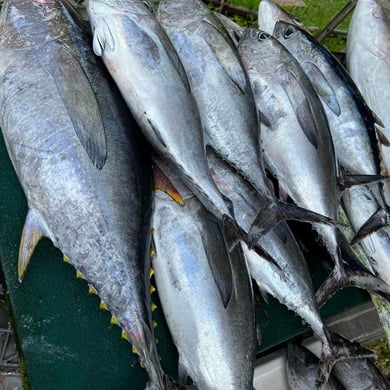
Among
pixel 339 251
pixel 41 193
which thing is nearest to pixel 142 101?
pixel 41 193

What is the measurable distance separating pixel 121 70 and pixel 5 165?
690 millimetres

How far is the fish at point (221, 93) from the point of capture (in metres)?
1.92

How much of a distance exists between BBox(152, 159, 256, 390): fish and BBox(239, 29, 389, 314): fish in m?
0.43

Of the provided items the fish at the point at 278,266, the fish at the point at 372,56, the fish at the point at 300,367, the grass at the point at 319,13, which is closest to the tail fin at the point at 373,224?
the fish at the point at 278,266

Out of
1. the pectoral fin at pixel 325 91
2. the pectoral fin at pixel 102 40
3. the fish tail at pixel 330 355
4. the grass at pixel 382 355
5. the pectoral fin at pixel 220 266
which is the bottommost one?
the grass at pixel 382 355

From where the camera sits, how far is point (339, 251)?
2.04 meters

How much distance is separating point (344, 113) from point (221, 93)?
759mm

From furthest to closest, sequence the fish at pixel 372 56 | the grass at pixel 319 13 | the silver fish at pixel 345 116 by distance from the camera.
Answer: the grass at pixel 319 13
the fish at pixel 372 56
the silver fish at pixel 345 116

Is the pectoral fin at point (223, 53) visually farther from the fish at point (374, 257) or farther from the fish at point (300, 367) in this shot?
the fish at point (300, 367)

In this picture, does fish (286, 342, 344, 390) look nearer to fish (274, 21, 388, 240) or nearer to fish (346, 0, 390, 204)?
fish (274, 21, 388, 240)

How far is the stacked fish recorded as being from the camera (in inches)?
64.8

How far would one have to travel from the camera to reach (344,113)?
2393 millimetres

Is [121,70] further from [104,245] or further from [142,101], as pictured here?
[104,245]

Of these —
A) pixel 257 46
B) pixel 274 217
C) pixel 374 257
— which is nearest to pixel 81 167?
pixel 274 217
